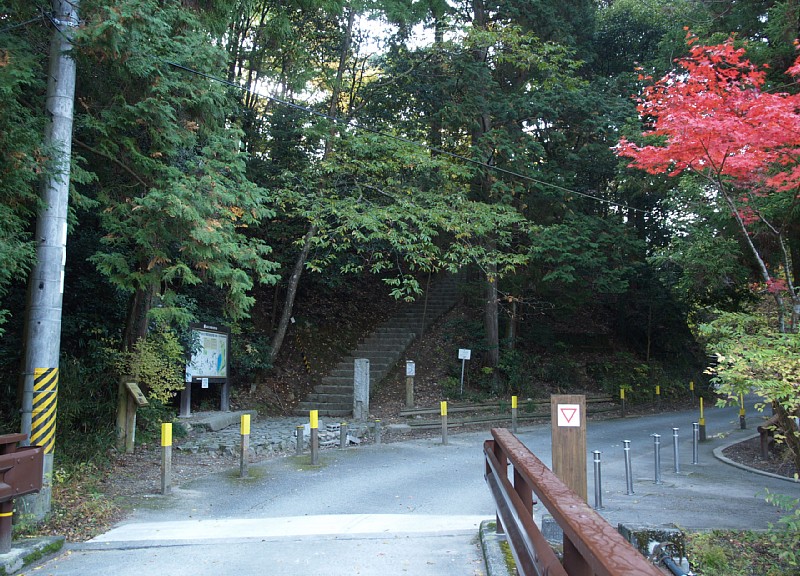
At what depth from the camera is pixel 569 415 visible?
6.33 meters

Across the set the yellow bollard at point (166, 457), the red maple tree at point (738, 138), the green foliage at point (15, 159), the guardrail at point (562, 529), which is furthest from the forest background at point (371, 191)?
the guardrail at point (562, 529)

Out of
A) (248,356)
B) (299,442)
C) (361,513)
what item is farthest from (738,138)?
(248,356)

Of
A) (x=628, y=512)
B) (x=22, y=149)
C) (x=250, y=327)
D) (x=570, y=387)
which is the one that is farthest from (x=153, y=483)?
(x=570, y=387)

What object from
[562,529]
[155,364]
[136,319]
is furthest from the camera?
[136,319]

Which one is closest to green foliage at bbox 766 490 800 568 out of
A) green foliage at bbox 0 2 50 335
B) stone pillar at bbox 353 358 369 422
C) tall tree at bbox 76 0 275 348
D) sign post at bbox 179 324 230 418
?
tall tree at bbox 76 0 275 348

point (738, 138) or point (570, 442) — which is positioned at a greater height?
point (738, 138)

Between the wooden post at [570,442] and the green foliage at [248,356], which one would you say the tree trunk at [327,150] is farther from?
the wooden post at [570,442]

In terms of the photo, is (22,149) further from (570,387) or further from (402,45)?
(570,387)

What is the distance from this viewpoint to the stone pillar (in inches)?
667

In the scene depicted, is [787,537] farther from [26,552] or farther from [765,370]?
[26,552]

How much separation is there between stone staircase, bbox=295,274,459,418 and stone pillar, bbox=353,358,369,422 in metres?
0.65

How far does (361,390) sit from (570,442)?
36.6 feet

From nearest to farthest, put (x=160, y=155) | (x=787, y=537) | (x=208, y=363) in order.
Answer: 1. (x=787, y=537)
2. (x=160, y=155)
3. (x=208, y=363)

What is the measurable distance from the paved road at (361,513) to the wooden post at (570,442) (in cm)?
83
